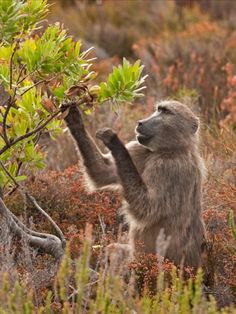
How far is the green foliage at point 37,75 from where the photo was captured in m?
3.82

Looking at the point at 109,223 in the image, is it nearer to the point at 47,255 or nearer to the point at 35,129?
the point at 47,255

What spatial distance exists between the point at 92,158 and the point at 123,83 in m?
1.06

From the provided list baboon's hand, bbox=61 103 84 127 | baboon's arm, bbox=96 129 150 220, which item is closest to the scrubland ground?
baboon's arm, bbox=96 129 150 220

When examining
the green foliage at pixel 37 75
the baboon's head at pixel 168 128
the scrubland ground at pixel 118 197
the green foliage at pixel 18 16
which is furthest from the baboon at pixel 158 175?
the green foliage at pixel 18 16

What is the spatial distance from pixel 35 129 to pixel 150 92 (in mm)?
5357

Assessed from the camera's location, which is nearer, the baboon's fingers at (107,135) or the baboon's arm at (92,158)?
the baboon's fingers at (107,135)

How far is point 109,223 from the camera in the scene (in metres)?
5.49

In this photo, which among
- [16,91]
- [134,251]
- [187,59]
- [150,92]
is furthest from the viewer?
[187,59]

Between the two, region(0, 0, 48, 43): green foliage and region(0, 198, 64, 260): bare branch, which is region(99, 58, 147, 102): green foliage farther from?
region(0, 198, 64, 260): bare branch

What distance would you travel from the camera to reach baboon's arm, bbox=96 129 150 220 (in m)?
4.66

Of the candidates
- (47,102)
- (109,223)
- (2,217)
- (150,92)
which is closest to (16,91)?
(47,102)

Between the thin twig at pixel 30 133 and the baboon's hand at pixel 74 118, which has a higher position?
the baboon's hand at pixel 74 118

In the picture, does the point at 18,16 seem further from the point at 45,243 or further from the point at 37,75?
the point at 45,243

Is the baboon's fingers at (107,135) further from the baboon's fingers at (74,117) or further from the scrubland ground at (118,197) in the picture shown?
the scrubland ground at (118,197)
